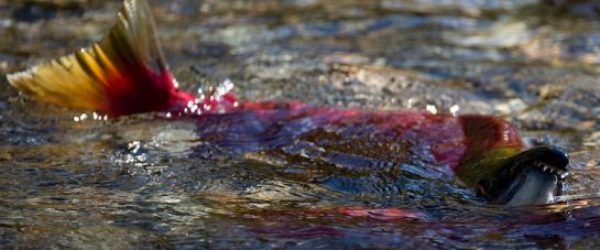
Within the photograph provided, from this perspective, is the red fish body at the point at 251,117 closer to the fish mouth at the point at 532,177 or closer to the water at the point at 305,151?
the water at the point at 305,151

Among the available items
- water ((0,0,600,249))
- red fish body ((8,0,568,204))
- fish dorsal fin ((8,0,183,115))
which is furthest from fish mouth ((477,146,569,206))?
fish dorsal fin ((8,0,183,115))

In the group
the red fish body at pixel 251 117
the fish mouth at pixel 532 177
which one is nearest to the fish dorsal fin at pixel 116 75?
the red fish body at pixel 251 117

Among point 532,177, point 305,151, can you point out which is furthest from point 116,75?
point 532,177

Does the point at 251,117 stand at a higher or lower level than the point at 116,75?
lower

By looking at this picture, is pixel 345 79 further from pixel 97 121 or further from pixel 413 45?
pixel 97 121

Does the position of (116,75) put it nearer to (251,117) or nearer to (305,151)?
(251,117)

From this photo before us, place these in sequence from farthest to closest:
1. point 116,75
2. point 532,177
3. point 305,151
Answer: point 116,75 → point 305,151 → point 532,177

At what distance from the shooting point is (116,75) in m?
4.12

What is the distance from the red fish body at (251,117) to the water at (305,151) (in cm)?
8

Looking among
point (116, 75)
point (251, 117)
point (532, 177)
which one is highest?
point (116, 75)

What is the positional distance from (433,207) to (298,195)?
0.38 metres

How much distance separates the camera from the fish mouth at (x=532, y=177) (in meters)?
2.88

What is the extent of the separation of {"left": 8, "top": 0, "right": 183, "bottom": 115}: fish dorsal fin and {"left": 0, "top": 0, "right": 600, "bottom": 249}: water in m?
0.08

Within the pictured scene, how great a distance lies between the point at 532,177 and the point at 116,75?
1.76 m
